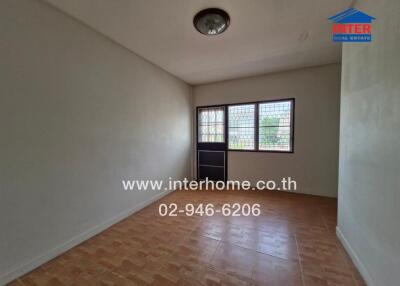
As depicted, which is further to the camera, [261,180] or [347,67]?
[261,180]

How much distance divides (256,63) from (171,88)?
Answer: 72.9 inches

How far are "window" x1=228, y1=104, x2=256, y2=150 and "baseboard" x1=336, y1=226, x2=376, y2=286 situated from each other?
2355mm

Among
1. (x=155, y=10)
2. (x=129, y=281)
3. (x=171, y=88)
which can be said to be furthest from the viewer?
(x=171, y=88)

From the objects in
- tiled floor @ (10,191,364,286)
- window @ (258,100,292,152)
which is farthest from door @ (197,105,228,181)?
tiled floor @ (10,191,364,286)

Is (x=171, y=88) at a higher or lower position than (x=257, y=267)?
higher

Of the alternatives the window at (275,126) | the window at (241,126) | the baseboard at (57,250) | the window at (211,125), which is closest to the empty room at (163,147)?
the baseboard at (57,250)

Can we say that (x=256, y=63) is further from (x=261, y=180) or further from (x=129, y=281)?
(x=129, y=281)

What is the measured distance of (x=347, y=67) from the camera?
1881mm

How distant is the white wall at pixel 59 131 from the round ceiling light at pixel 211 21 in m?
1.31

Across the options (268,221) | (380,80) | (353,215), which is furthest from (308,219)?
(380,80)

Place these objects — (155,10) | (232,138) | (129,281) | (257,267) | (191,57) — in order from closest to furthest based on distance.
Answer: (129,281), (257,267), (155,10), (191,57), (232,138)

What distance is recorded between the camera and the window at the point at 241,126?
409 centimetres

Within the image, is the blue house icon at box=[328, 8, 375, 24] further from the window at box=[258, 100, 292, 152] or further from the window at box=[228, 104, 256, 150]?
the window at box=[228, 104, 256, 150]

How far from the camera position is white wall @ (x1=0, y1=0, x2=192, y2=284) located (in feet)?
4.93
